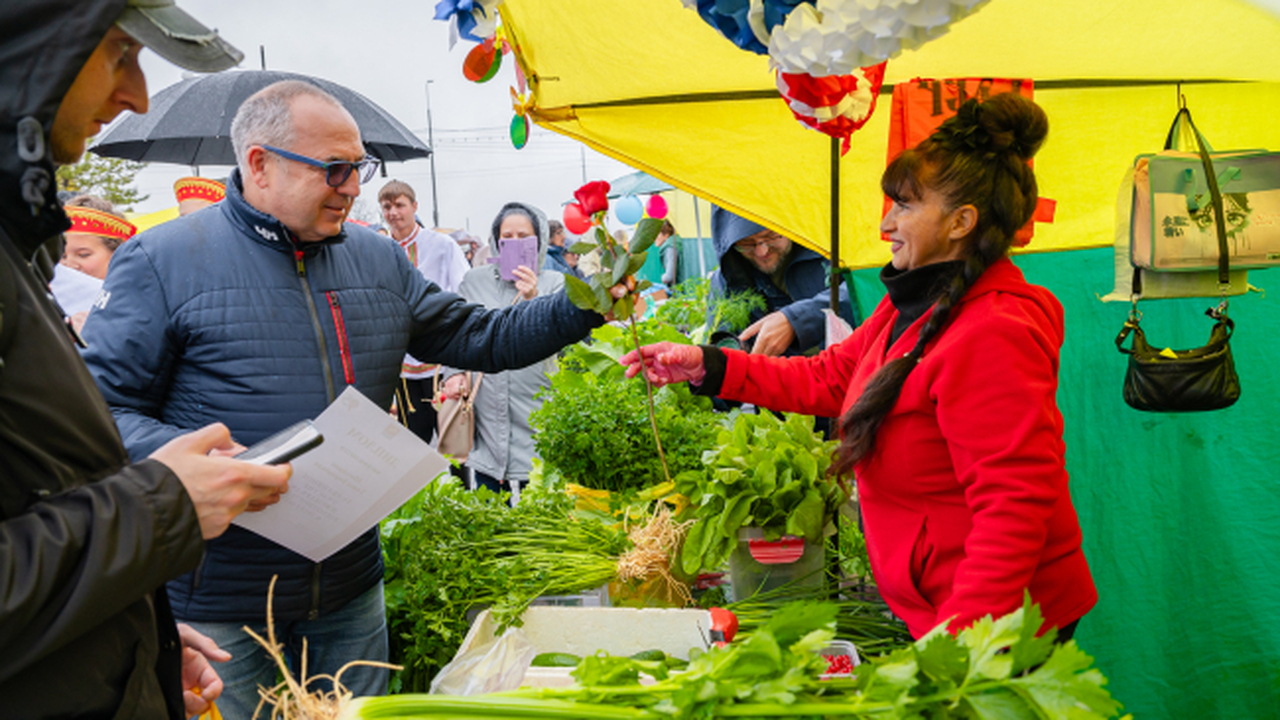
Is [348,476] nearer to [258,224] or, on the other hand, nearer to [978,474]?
[258,224]

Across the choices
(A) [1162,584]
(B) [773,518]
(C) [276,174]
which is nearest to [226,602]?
(C) [276,174]

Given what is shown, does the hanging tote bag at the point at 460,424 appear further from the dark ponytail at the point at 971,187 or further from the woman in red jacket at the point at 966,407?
the dark ponytail at the point at 971,187

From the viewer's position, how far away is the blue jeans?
1.98 metres

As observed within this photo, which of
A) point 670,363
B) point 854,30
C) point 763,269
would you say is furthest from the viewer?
point 763,269

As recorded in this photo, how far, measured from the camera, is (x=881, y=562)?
1.79m

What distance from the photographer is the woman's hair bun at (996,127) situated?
65.9 inches

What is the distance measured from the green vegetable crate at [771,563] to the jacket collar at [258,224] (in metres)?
1.28

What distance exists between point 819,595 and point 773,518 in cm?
24

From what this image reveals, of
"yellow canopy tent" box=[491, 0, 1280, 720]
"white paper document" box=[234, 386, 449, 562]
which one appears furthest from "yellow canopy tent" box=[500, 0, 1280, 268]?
"white paper document" box=[234, 386, 449, 562]

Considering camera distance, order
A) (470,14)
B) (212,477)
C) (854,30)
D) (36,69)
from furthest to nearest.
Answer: (470,14) → (854,30) → (212,477) → (36,69)

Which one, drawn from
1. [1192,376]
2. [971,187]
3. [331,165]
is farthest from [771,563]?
[331,165]

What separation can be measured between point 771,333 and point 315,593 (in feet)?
5.81

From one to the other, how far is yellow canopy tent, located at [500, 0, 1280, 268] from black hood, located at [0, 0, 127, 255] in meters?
1.25

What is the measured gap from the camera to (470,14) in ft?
5.77
